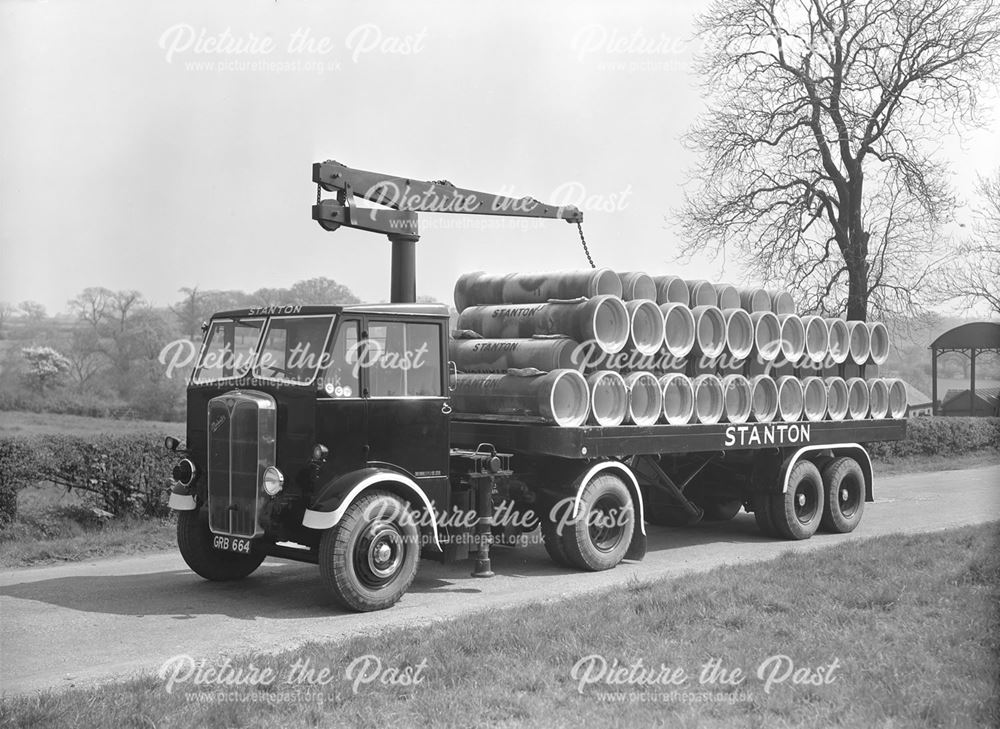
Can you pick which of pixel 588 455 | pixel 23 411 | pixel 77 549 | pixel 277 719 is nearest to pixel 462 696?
pixel 277 719

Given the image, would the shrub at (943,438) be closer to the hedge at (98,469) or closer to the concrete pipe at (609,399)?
the concrete pipe at (609,399)

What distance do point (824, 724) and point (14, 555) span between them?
7919 millimetres

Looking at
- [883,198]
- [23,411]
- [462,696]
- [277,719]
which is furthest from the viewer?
[883,198]

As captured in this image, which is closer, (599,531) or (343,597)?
(343,597)

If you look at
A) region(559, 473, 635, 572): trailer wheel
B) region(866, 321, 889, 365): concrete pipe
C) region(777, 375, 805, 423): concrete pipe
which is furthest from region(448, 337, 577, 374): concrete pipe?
region(866, 321, 889, 365): concrete pipe

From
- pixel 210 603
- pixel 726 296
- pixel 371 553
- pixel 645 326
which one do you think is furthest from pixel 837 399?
pixel 210 603

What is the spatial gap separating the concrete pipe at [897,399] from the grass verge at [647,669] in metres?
5.58

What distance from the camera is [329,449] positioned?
7.88m

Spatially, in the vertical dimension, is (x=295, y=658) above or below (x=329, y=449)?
below

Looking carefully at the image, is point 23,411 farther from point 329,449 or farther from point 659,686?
point 659,686

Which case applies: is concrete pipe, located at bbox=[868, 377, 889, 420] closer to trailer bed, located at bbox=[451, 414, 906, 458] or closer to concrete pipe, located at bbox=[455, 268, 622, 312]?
trailer bed, located at bbox=[451, 414, 906, 458]

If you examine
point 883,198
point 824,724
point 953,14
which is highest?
point 953,14

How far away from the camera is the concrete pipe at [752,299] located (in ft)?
38.7

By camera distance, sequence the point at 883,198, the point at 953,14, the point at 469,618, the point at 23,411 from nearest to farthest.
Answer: the point at 469,618
the point at 23,411
the point at 953,14
the point at 883,198
